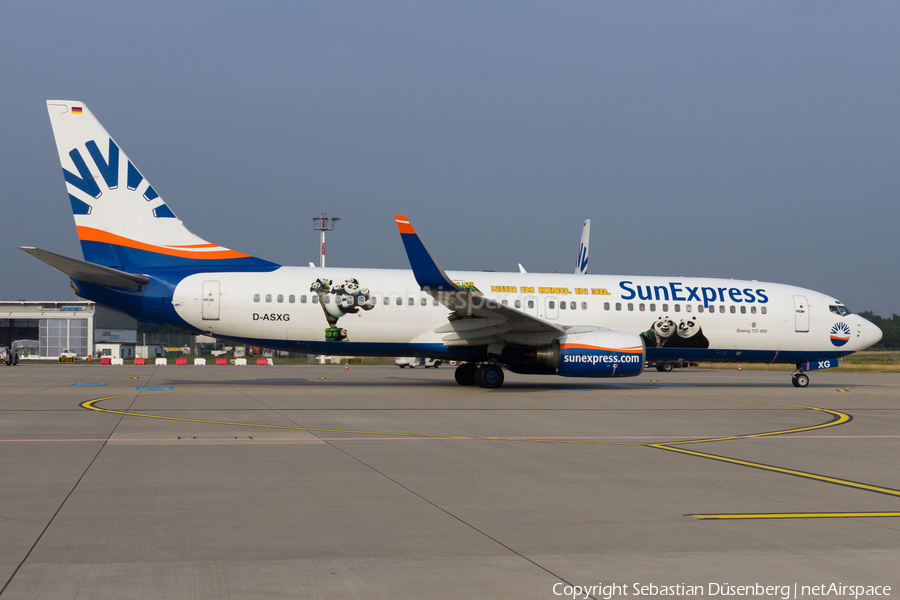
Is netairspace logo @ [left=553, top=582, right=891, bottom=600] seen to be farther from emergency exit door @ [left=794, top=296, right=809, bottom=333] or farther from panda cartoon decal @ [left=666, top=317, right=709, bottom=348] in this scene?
emergency exit door @ [left=794, top=296, right=809, bottom=333]

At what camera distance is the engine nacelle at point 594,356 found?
2088 centimetres

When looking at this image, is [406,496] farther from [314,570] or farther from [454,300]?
[454,300]

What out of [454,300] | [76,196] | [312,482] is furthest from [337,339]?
[312,482]

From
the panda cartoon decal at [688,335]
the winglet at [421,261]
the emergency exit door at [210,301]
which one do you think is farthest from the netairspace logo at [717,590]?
the panda cartoon decal at [688,335]

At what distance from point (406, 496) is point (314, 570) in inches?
94.3

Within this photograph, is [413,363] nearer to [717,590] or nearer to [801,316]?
[801,316]

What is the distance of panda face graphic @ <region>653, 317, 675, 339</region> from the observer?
24.2 meters

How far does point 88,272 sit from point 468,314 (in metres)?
10.7

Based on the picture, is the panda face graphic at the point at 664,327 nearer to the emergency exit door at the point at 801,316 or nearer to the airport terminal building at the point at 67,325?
the emergency exit door at the point at 801,316

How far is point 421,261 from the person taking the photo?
1962 centimetres

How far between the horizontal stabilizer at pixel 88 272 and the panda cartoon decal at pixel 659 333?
51.2ft

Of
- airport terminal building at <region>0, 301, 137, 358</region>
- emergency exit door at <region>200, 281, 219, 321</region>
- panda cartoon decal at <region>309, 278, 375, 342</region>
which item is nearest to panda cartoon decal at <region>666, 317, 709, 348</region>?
panda cartoon decal at <region>309, 278, 375, 342</region>

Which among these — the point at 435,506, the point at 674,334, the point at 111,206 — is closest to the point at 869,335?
the point at 674,334

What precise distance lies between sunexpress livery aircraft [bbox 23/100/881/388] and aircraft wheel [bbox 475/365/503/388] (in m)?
0.04
